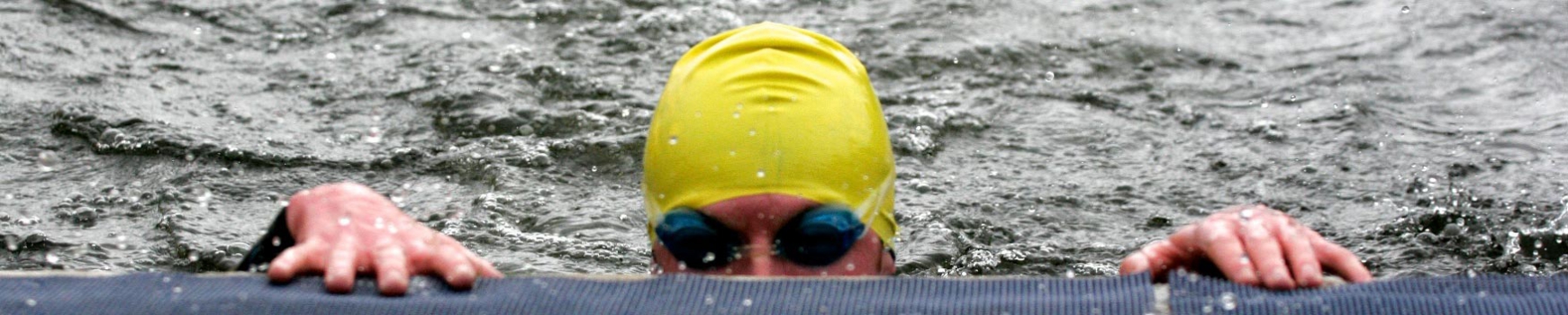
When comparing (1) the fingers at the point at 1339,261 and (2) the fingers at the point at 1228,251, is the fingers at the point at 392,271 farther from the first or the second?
(1) the fingers at the point at 1339,261

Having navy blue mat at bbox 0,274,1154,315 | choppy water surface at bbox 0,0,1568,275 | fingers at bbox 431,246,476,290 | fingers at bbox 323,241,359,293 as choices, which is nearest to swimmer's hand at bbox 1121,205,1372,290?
navy blue mat at bbox 0,274,1154,315

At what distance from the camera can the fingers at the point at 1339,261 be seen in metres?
3.08

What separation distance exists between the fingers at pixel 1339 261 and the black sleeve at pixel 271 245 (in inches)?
80.0

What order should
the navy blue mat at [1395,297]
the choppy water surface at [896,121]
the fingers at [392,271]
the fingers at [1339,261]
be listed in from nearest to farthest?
the navy blue mat at [1395,297]
the fingers at [392,271]
the fingers at [1339,261]
the choppy water surface at [896,121]

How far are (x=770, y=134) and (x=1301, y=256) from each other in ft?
4.58

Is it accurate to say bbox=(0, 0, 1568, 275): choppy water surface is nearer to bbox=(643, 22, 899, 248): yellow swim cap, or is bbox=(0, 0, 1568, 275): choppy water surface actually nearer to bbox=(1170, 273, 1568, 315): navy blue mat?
bbox=(643, 22, 899, 248): yellow swim cap

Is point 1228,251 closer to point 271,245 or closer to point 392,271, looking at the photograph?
point 392,271

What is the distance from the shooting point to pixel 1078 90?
25.5 ft

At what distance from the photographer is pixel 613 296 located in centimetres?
279

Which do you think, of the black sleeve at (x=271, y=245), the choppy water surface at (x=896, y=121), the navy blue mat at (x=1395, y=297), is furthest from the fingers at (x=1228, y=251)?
the choppy water surface at (x=896, y=121)

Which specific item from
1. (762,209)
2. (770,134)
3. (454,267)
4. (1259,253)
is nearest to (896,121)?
(770,134)

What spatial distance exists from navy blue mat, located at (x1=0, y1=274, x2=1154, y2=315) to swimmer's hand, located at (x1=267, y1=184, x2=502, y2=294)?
3cm

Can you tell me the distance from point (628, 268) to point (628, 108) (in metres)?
1.80

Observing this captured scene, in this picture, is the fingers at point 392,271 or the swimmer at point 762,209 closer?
the fingers at point 392,271
